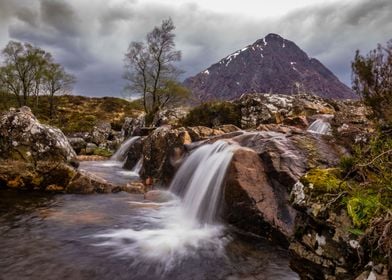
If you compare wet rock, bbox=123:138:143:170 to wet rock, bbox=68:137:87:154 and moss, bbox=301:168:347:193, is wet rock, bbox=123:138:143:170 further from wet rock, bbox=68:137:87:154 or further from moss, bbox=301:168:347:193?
moss, bbox=301:168:347:193

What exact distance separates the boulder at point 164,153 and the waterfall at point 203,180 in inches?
51.1

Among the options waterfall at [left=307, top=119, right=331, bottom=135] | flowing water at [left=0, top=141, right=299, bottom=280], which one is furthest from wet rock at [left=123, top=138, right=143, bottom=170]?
waterfall at [left=307, top=119, right=331, bottom=135]

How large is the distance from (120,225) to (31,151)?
280 inches

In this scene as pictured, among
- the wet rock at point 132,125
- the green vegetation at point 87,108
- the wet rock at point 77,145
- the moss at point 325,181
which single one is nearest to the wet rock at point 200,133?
the moss at point 325,181

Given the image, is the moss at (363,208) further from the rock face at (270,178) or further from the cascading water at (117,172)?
the cascading water at (117,172)

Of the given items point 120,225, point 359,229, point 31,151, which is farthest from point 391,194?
point 31,151

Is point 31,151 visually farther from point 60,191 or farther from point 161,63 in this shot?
point 161,63

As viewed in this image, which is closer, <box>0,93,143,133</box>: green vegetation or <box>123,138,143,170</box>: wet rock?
<box>123,138,143,170</box>: wet rock

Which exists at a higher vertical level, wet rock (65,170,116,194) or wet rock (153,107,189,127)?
wet rock (153,107,189,127)

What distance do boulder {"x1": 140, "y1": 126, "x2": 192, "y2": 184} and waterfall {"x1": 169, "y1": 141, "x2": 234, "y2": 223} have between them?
1297mm

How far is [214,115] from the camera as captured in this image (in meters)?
25.6

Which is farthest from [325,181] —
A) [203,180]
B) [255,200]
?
[203,180]

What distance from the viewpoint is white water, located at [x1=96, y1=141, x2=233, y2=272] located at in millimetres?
8078

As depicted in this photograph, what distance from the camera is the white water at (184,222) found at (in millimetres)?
8078
